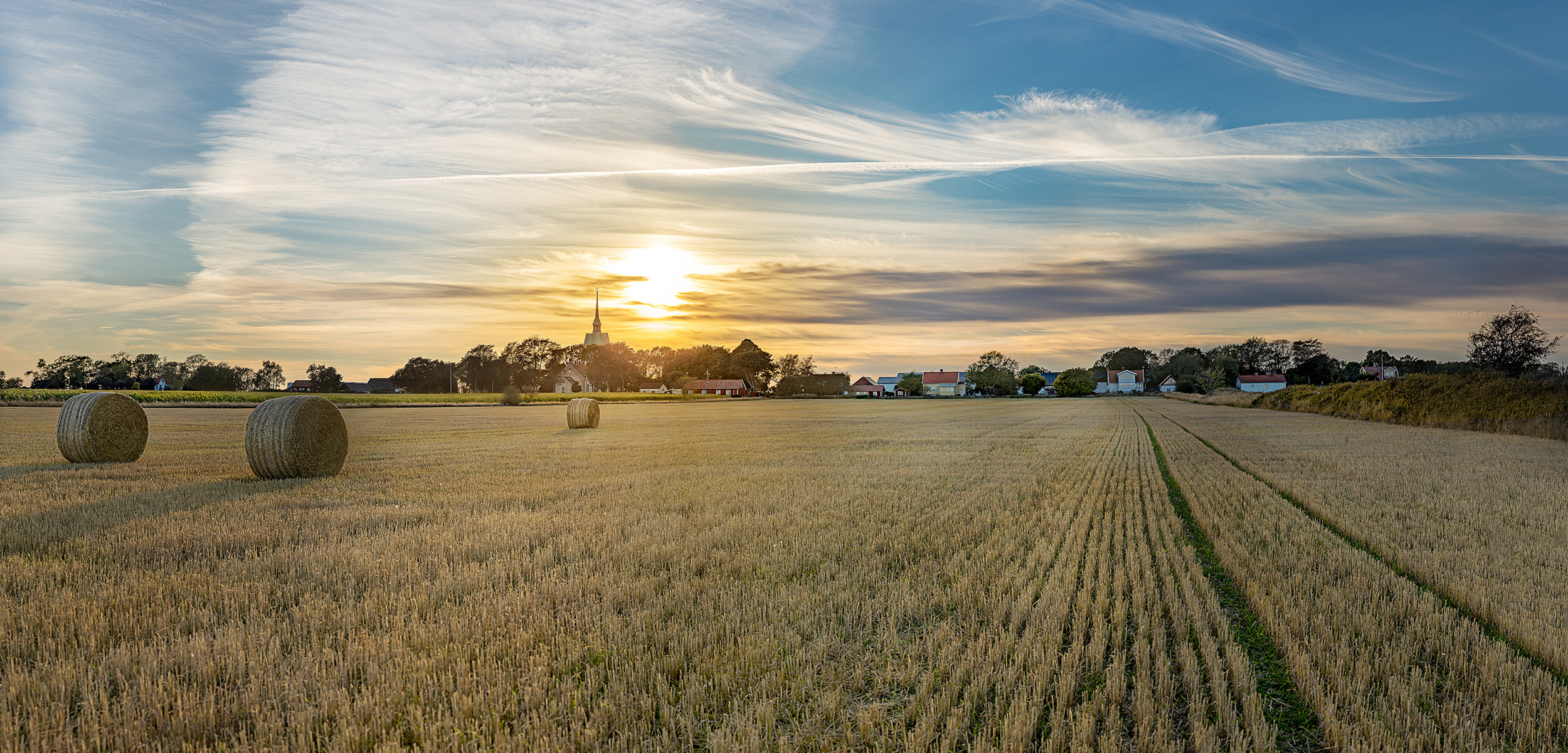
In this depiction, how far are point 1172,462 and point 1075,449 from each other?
10.9 feet

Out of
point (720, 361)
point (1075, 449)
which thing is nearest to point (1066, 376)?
point (720, 361)

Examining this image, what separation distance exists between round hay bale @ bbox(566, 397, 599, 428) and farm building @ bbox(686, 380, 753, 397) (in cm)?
9270

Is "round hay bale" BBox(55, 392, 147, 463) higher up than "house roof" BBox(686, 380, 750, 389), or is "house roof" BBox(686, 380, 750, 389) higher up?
"house roof" BBox(686, 380, 750, 389)

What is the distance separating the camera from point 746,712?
4.34m

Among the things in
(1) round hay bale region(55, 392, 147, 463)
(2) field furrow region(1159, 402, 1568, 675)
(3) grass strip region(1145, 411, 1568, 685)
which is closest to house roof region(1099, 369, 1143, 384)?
(2) field furrow region(1159, 402, 1568, 675)

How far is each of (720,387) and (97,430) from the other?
377 feet

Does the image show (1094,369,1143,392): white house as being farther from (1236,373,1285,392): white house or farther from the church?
the church

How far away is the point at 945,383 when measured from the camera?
157625 mm

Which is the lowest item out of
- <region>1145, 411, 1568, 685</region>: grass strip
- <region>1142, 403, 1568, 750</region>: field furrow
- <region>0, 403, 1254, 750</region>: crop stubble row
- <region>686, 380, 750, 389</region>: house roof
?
<region>1145, 411, 1568, 685</region>: grass strip

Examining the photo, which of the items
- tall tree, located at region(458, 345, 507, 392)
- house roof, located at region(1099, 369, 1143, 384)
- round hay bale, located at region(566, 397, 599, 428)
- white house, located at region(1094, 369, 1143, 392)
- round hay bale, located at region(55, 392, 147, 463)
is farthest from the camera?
house roof, located at region(1099, 369, 1143, 384)

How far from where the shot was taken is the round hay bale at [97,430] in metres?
16.6

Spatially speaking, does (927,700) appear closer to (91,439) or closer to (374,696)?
(374,696)

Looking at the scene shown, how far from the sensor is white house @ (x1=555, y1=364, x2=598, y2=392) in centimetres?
12081

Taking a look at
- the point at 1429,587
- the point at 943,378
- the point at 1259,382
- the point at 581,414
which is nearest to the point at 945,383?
the point at 943,378
